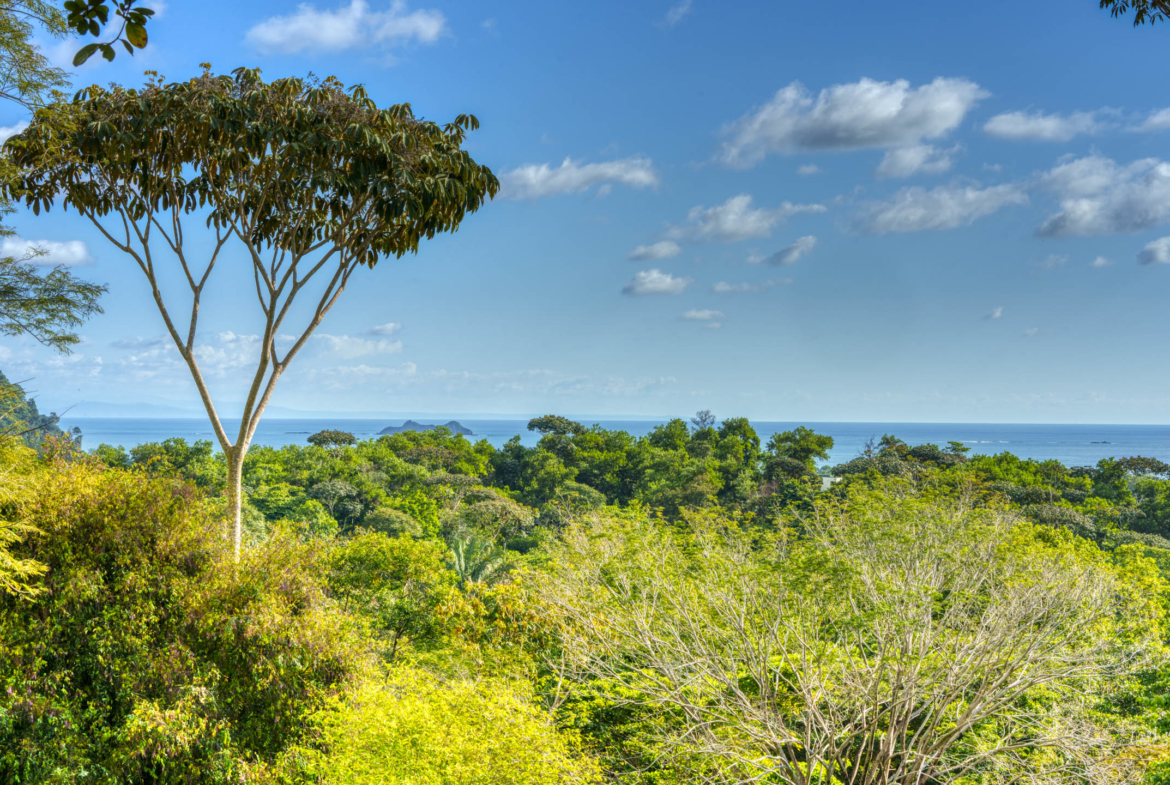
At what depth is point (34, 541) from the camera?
9.00m

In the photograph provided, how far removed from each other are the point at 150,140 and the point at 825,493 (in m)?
17.0

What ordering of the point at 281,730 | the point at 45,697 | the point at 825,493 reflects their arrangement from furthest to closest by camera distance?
1. the point at 825,493
2. the point at 281,730
3. the point at 45,697

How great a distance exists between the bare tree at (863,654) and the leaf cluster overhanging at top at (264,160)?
6413 millimetres

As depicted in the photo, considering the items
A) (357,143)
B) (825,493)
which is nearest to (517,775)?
(357,143)

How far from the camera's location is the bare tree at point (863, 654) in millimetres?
8414

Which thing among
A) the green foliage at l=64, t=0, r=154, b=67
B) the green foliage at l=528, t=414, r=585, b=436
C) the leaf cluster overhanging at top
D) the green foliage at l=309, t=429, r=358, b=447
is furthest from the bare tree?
the green foliage at l=309, t=429, r=358, b=447

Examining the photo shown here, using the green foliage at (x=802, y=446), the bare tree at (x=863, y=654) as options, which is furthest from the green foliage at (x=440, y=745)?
the green foliage at (x=802, y=446)

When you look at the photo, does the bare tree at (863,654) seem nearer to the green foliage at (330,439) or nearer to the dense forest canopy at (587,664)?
the dense forest canopy at (587,664)

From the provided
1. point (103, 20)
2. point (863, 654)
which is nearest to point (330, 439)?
point (863, 654)

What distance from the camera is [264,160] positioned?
32.6ft

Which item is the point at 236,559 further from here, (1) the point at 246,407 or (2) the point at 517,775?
(2) the point at 517,775

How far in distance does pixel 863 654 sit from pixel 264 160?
10.8m

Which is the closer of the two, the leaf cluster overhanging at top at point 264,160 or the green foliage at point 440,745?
the green foliage at point 440,745

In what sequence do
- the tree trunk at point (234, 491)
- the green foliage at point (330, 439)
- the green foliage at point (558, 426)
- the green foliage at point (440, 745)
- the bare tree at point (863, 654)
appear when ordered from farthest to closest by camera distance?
the green foliage at point (558, 426), the green foliage at point (330, 439), the tree trunk at point (234, 491), the bare tree at point (863, 654), the green foliage at point (440, 745)
